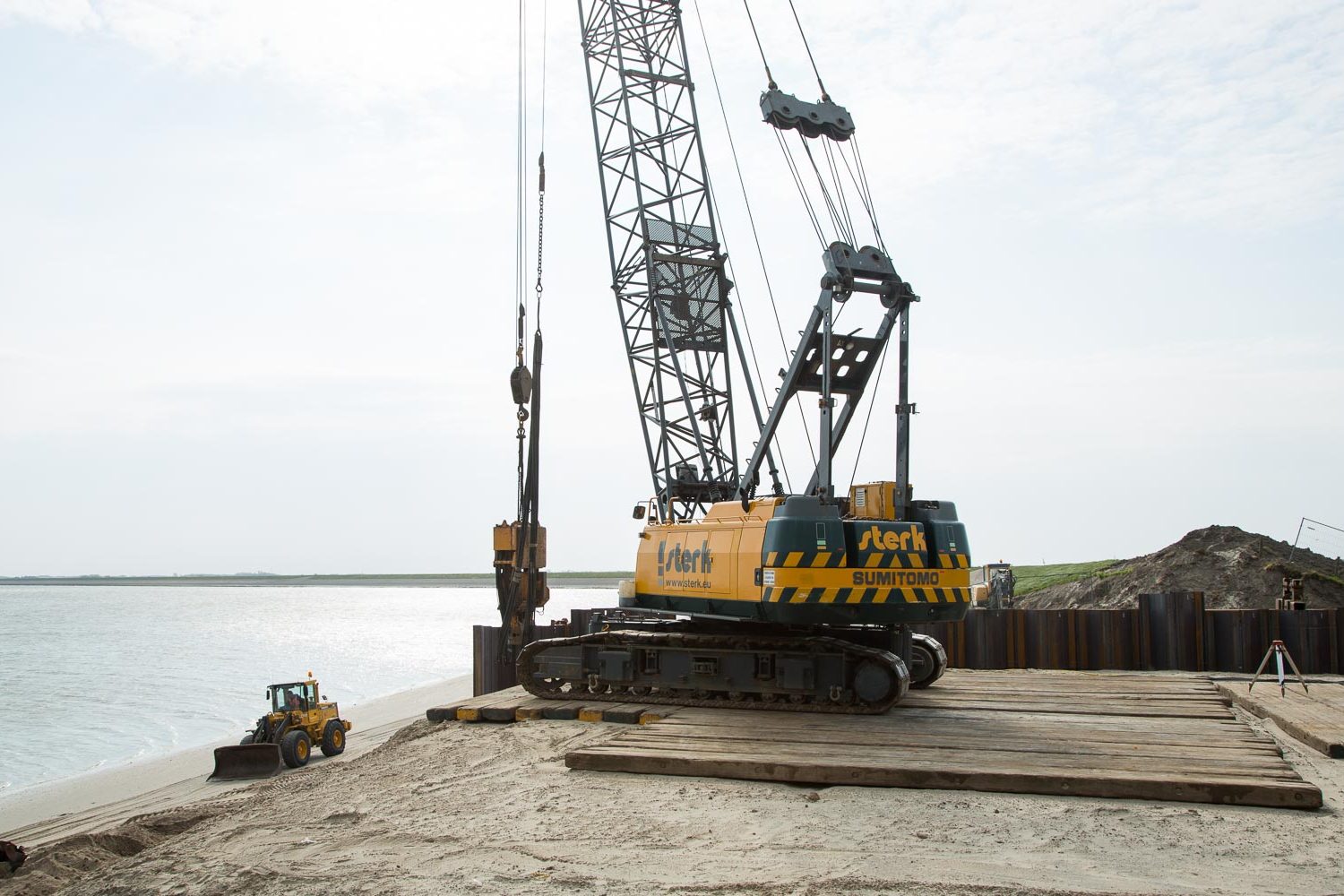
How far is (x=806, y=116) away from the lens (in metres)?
16.5

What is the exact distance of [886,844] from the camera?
6.65 metres

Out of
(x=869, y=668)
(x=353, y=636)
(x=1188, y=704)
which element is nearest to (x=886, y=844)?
(x=869, y=668)

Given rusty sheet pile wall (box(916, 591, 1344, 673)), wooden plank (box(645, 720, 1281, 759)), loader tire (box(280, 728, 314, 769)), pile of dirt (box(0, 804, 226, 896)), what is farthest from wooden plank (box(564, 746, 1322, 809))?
loader tire (box(280, 728, 314, 769))

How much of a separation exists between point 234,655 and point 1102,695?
46.4 metres

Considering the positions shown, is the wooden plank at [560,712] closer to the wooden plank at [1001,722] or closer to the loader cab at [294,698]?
the wooden plank at [1001,722]

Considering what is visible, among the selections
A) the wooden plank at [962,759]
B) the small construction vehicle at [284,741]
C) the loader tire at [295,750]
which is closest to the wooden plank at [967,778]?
the wooden plank at [962,759]

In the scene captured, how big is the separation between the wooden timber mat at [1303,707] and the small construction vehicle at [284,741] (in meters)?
15.0

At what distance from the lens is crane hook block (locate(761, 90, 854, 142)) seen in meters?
16.3

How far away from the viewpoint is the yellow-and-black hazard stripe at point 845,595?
1101 centimetres

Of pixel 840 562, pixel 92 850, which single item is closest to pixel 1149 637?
pixel 840 562

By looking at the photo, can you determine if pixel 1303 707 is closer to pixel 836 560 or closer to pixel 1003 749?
pixel 1003 749

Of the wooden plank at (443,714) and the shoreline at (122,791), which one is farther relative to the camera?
the shoreline at (122,791)

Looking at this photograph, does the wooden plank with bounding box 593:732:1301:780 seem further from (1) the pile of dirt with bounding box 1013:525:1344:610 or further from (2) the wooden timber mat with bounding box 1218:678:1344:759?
(1) the pile of dirt with bounding box 1013:525:1344:610

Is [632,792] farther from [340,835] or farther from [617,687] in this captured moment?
[617,687]
